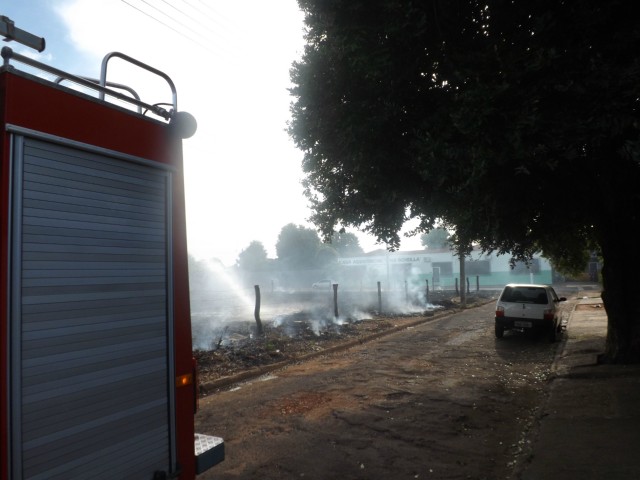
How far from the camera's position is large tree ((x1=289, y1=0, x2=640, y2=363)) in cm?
564

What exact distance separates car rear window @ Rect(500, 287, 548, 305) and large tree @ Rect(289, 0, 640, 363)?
4.61m

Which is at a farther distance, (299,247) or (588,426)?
(299,247)

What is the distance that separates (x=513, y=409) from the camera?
717 centimetres

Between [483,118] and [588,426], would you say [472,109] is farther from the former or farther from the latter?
[588,426]

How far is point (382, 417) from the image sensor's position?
6.70 m

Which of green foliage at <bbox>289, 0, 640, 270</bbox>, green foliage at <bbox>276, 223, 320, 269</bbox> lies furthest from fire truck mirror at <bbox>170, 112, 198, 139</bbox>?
green foliage at <bbox>276, 223, 320, 269</bbox>

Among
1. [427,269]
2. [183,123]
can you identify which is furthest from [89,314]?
[427,269]

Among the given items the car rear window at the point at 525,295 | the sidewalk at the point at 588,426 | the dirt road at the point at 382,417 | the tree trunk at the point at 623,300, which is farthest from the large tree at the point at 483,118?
the car rear window at the point at 525,295

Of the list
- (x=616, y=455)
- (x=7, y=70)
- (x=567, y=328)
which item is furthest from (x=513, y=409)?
(x=567, y=328)

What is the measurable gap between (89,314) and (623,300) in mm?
9811

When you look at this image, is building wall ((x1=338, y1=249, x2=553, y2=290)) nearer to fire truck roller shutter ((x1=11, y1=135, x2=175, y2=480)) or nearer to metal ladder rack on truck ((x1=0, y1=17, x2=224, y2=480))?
metal ladder rack on truck ((x1=0, y1=17, x2=224, y2=480))

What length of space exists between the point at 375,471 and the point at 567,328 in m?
13.6

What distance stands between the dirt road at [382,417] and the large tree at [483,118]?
9.12ft

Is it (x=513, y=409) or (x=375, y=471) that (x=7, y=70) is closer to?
(x=375, y=471)
